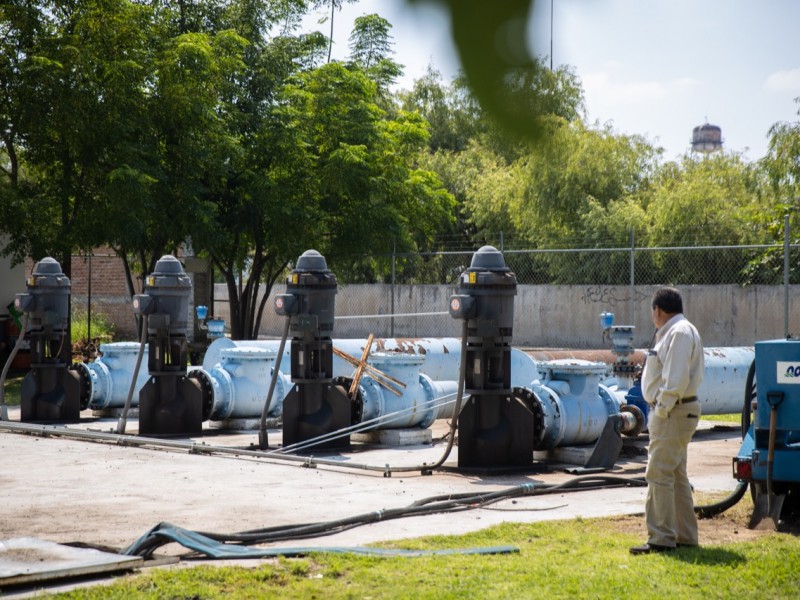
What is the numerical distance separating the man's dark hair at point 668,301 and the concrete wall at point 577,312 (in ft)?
30.7

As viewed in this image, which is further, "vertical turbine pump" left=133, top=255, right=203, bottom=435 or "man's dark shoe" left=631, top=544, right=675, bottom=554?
"vertical turbine pump" left=133, top=255, right=203, bottom=435

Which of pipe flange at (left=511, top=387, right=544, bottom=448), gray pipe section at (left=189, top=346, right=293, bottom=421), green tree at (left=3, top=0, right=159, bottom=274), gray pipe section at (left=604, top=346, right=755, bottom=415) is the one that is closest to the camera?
green tree at (left=3, top=0, right=159, bottom=274)

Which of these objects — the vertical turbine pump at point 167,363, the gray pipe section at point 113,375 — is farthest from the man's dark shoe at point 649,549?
the gray pipe section at point 113,375

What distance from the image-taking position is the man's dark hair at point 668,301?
633 cm

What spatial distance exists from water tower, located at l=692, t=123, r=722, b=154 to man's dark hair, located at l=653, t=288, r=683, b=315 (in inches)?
197

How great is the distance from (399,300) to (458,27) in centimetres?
2143

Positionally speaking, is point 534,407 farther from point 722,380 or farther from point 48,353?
point 48,353

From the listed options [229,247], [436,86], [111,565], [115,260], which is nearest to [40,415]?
[229,247]

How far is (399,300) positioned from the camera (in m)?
22.7

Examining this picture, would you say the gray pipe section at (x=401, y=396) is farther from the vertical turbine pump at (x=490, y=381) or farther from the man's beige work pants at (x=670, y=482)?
the man's beige work pants at (x=670, y=482)

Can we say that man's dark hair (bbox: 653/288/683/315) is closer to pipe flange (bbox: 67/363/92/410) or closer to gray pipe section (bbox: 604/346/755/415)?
gray pipe section (bbox: 604/346/755/415)

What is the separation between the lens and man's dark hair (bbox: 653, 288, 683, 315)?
633 cm

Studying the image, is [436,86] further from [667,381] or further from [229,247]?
[229,247]

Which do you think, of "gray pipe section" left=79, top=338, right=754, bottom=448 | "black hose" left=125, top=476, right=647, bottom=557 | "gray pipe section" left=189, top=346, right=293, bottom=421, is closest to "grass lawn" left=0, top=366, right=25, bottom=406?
"gray pipe section" left=79, top=338, right=754, bottom=448
